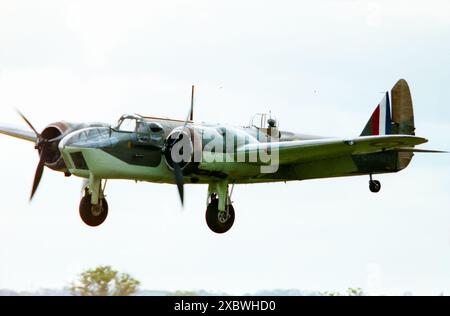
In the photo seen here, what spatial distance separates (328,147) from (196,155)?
307cm

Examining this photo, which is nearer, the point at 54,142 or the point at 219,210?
the point at 54,142

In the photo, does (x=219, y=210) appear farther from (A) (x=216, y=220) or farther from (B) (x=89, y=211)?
(B) (x=89, y=211)

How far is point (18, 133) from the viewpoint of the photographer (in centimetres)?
3052

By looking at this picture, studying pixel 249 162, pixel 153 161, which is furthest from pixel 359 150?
pixel 153 161

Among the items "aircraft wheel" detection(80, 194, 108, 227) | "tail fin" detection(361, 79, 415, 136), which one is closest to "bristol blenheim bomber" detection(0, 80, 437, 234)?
"aircraft wheel" detection(80, 194, 108, 227)

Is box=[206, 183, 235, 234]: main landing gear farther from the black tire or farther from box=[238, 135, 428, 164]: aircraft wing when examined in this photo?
box=[238, 135, 428, 164]: aircraft wing

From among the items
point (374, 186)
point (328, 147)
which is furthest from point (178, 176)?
point (374, 186)

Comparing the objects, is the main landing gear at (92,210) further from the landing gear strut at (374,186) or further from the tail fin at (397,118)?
the tail fin at (397,118)

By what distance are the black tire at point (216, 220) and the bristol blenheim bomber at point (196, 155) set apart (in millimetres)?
24

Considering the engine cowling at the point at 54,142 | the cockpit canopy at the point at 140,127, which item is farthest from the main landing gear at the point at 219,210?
the engine cowling at the point at 54,142

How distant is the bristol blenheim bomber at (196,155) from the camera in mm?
26891

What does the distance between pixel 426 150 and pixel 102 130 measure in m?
8.63
